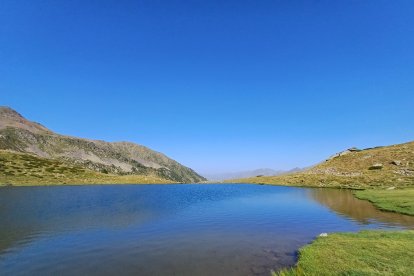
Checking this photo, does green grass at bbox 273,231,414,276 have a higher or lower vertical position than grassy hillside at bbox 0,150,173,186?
lower

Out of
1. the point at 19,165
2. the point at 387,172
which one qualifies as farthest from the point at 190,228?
the point at 19,165

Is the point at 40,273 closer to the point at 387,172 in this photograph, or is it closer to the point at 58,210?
the point at 58,210

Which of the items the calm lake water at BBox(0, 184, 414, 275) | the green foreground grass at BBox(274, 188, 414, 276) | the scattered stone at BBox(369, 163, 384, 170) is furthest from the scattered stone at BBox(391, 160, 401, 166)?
the green foreground grass at BBox(274, 188, 414, 276)

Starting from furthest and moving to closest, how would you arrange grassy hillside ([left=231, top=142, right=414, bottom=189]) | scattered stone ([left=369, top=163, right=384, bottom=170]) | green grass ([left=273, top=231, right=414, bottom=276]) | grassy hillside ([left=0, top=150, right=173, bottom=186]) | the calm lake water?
1. grassy hillside ([left=0, top=150, right=173, bottom=186])
2. scattered stone ([left=369, top=163, right=384, bottom=170])
3. grassy hillside ([left=231, top=142, right=414, bottom=189])
4. the calm lake water
5. green grass ([left=273, top=231, right=414, bottom=276])

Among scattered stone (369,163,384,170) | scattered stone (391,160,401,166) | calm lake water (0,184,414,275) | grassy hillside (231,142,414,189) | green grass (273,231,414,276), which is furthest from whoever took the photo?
scattered stone (369,163,384,170)

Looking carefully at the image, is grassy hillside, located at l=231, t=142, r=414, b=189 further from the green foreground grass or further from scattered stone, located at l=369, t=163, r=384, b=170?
the green foreground grass

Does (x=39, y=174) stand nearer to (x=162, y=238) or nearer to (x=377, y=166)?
(x=162, y=238)

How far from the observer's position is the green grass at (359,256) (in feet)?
63.8

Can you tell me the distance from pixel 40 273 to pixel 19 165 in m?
157

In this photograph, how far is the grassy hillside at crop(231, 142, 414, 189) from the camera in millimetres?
96831

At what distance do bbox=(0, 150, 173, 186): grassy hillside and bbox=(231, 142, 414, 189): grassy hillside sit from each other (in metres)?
94.1

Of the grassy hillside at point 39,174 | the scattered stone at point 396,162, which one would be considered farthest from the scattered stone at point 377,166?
the grassy hillside at point 39,174

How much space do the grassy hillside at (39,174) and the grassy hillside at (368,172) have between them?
3706 inches

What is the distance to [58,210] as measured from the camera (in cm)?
5278
